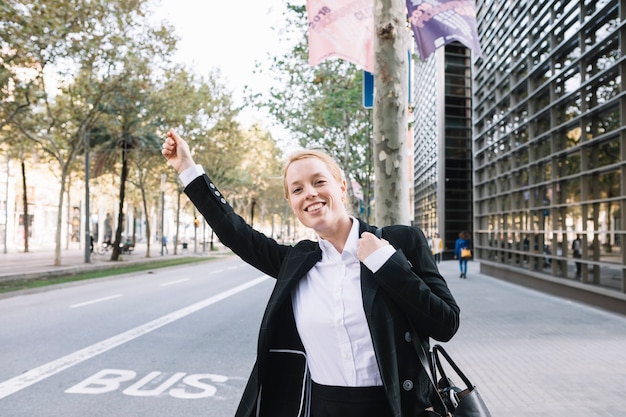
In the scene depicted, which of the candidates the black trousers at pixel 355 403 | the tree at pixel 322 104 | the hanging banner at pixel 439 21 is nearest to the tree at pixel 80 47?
the tree at pixel 322 104

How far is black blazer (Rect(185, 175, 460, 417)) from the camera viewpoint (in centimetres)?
180

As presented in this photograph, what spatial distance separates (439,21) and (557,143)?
964 centimetres

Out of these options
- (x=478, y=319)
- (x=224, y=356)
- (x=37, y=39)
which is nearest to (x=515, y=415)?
(x=224, y=356)

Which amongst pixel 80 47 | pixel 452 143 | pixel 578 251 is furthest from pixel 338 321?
pixel 452 143

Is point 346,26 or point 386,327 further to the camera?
point 346,26

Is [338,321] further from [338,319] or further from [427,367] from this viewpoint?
[427,367]

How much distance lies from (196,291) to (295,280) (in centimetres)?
1374

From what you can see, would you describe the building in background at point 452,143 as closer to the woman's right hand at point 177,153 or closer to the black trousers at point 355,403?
the woman's right hand at point 177,153

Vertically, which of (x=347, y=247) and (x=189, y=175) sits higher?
(x=189, y=175)

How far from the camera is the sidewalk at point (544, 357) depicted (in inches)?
187

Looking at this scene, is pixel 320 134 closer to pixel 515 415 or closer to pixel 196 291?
pixel 196 291

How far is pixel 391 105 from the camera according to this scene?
16.6 feet

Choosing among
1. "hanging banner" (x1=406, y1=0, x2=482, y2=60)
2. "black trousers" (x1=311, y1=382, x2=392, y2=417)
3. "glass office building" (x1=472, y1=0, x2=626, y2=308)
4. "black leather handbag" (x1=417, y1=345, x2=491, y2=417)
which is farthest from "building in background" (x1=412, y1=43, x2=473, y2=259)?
"black trousers" (x1=311, y1=382, x2=392, y2=417)

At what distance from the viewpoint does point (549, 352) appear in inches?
272
